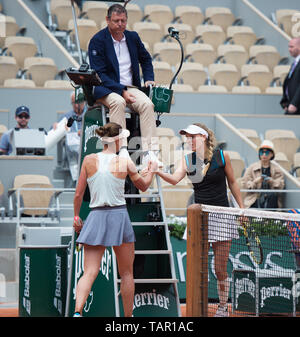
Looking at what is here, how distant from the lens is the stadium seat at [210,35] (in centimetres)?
1900

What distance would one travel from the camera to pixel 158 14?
760 inches

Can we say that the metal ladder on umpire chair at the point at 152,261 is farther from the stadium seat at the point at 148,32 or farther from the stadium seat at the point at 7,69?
the stadium seat at the point at 148,32

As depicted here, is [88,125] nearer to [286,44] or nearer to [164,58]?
[164,58]

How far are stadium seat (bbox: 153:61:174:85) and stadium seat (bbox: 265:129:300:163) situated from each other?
7.72 feet

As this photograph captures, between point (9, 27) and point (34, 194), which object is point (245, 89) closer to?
point (9, 27)

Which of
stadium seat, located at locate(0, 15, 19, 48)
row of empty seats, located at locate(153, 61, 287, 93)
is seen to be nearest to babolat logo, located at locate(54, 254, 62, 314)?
row of empty seats, located at locate(153, 61, 287, 93)

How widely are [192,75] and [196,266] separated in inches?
432

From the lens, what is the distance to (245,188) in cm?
1239

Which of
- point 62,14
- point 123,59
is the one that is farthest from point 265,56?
point 123,59

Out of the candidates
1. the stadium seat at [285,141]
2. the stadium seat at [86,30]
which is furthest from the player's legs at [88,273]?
the stadium seat at [86,30]

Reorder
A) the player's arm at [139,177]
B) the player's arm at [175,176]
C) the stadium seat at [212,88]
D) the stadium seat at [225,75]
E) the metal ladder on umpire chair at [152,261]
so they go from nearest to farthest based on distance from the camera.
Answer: the player's arm at [139,177] < the player's arm at [175,176] < the metal ladder on umpire chair at [152,261] < the stadium seat at [212,88] < the stadium seat at [225,75]

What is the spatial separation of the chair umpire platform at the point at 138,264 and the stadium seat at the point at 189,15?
1187 centimetres

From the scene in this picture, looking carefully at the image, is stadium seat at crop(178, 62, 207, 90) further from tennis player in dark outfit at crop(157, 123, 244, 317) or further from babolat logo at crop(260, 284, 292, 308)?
tennis player in dark outfit at crop(157, 123, 244, 317)

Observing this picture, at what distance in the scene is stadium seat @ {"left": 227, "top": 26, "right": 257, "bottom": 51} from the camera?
19.2 meters
